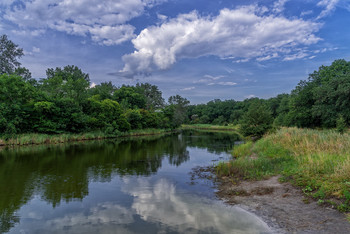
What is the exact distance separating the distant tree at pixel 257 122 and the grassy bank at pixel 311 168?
49.7 ft

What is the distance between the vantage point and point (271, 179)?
1208 centimetres

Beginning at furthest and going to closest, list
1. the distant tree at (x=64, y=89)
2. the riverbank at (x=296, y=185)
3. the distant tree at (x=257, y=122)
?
the distant tree at (x=64, y=89) < the distant tree at (x=257, y=122) < the riverbank at (x=296, y=185)

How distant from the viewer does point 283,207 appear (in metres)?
8.45

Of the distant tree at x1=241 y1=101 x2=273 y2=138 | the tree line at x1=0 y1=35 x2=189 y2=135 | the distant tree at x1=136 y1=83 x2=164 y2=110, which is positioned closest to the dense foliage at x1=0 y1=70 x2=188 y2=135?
the tree line at x1=0 y1=35 x2=189 y2=135

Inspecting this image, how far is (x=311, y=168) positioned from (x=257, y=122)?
24.3 meters

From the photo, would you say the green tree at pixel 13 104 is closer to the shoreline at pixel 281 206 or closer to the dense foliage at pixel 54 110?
the dense foliage at pixel 54 110

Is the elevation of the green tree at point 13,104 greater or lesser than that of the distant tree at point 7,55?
lesser

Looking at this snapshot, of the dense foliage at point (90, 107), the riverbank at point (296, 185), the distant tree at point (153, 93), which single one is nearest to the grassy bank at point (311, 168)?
the riverbank at point (296, 185)

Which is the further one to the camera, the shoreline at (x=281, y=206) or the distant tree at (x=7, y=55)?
the distant tree at (x=7, y=55)

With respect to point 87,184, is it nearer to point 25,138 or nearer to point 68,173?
point 68,173

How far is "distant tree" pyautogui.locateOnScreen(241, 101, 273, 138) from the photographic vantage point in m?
33.5

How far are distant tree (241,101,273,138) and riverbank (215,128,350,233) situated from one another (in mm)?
17146

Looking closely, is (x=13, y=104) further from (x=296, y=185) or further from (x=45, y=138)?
(x=296, y=185)

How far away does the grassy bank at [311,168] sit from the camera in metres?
8.30
